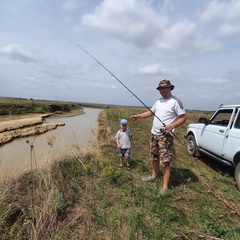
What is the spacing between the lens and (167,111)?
15.7 feet

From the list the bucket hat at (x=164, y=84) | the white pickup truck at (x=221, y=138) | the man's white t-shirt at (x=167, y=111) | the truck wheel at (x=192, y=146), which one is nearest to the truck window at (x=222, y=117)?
the white pickup truck at (x=221, y=138)

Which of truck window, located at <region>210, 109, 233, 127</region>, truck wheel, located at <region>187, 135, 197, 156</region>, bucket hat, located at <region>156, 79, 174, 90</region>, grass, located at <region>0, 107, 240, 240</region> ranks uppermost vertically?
bucket hat, located at <region>156, 79, 174, 90</region>

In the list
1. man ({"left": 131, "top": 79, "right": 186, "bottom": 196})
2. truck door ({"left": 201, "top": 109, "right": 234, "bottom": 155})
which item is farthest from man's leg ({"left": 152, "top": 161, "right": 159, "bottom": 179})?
truck door ({"left": 201, "top": 109, "right": 234, "bottom": 155})

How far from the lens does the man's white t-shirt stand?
4.72 metres

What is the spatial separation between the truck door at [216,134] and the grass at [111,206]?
883 mm

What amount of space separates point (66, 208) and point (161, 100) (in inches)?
102

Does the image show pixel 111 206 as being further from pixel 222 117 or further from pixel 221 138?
pixel 222 117

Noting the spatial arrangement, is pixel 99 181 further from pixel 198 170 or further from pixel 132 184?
pixel 198 170

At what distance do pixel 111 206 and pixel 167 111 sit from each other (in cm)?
194

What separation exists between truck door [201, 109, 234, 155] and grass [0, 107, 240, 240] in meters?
0.88

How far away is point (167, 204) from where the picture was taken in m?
4.39

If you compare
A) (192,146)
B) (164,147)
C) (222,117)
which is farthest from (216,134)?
(164,147)

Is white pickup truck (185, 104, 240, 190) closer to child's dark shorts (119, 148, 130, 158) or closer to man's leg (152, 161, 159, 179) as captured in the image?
man's leg (152, 161, 159, 179)

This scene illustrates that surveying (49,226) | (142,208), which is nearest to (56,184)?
(49,226)
